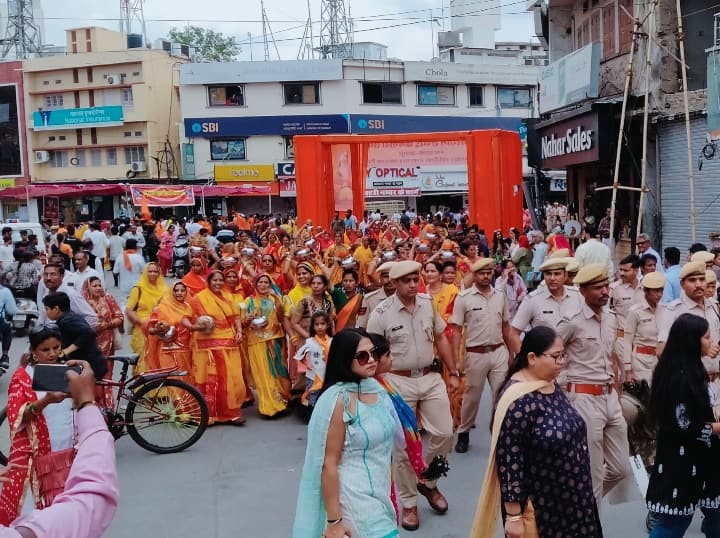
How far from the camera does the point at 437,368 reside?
6.26 meters

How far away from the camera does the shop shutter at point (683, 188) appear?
13281mm

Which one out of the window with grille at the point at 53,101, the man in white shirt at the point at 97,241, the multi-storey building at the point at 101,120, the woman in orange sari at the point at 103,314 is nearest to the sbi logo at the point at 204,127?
the multi-storey building at the point at 101,120

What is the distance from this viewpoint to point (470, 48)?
5084cm

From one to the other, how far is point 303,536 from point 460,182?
34.2 meters

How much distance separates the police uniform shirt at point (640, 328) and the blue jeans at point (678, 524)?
2.33m

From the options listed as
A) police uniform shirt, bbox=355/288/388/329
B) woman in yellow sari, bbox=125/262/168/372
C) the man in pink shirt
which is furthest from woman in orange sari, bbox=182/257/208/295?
the man in pink shirt

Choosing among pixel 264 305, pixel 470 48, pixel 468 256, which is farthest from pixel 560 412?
pixel 470 48

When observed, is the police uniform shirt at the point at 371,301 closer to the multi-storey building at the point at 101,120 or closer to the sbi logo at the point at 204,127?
the sbi logo at the point at 204,127

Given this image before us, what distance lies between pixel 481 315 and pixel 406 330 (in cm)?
124

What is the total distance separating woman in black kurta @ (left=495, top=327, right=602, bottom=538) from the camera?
11.5 feet

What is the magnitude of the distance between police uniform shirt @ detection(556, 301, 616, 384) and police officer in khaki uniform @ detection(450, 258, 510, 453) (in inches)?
68.3

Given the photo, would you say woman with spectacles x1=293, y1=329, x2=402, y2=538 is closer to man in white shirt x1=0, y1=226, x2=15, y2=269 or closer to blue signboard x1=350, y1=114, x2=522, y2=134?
man in white shirt x1=0, y1=226, x2=15, y2=269

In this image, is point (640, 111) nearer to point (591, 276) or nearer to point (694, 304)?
point (694, 304)

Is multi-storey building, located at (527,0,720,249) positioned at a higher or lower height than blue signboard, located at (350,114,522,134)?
lower
